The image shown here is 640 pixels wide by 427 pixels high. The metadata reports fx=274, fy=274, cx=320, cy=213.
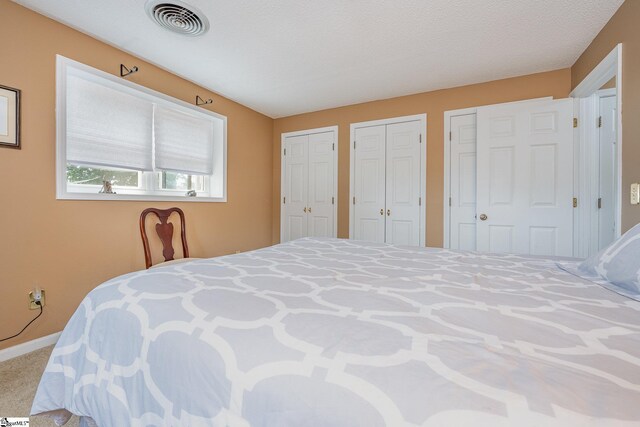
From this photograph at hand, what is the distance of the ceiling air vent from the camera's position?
185cm

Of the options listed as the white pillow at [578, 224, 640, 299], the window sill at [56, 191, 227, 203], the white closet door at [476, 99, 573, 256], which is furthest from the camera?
the white closet door at [476, 99, 573, 256]

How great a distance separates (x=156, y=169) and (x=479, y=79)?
11.5ft

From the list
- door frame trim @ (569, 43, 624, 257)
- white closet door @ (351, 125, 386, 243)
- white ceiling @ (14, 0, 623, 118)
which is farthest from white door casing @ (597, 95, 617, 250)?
white closet door @ (351, 125, 386, 243)

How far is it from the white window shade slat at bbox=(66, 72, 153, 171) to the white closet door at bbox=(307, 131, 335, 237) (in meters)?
2.08

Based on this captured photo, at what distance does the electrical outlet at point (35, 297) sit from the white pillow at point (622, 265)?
10.7 feet

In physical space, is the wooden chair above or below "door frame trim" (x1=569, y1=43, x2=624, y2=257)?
below

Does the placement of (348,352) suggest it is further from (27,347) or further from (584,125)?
(584,125)

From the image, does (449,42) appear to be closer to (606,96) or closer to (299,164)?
(606,96)

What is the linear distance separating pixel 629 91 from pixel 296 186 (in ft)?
11.2

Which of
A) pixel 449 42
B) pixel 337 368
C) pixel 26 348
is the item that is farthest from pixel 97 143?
pixel 449 42

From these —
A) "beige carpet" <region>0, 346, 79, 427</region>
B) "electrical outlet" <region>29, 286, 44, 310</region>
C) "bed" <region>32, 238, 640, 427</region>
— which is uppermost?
"bed" <region>32, 238, 640, 427</region>

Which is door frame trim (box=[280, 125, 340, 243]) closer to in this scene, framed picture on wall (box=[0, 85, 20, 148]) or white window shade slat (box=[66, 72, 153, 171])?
white window shade slat (box=[66, 72, 153, 171])

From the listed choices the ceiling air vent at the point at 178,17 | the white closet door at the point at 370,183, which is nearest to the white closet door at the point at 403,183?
the white closet door at the point at 370,183

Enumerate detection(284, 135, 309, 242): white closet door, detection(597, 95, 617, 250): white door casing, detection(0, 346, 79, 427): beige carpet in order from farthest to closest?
1. detection(284, 135, 309, 242): white closet door
2. detection(597, 95, 617, 250): white door casing
3. detection(0, 346, 79, 427): beige carpet
